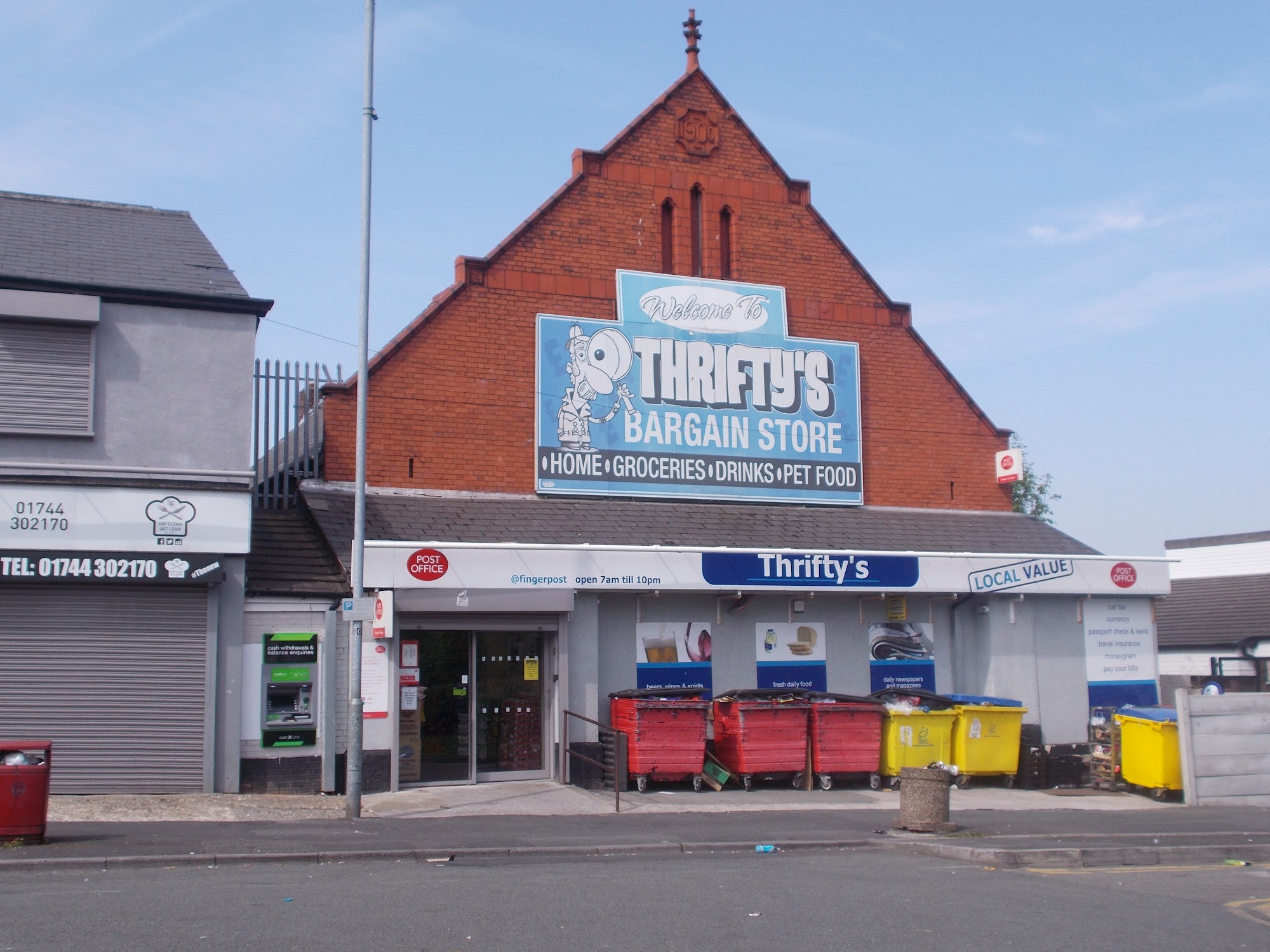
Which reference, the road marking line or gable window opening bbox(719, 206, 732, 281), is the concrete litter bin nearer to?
the road marking line

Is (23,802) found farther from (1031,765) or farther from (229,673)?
(1031,765)

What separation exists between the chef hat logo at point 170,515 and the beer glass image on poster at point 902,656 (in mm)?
10648

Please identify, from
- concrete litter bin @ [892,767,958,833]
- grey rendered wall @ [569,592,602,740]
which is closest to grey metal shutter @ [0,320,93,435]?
grey rendered wall @ [569,592,602,740]

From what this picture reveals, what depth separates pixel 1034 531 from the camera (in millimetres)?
22969

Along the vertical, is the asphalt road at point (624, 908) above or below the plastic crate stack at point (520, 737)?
below

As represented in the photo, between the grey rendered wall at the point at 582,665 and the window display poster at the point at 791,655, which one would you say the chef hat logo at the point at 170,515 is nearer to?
the grey rendered wall at the point at 582,665

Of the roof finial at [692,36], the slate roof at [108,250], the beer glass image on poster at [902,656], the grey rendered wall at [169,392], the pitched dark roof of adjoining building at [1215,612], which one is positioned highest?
the roof finial at [692,36]

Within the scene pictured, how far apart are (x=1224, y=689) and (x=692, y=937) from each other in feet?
82.7

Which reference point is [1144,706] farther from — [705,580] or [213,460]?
[213,460]

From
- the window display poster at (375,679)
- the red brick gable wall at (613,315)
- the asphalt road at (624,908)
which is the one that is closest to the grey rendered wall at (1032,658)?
the red brick gable wall at (613,315)

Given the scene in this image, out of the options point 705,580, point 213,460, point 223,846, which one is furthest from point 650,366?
point 223,846

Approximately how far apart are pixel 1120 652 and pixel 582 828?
11400 millimetres

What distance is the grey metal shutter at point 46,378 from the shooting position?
15648 mm

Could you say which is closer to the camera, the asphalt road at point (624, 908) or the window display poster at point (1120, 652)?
the asphalt road at point (624, 908)
